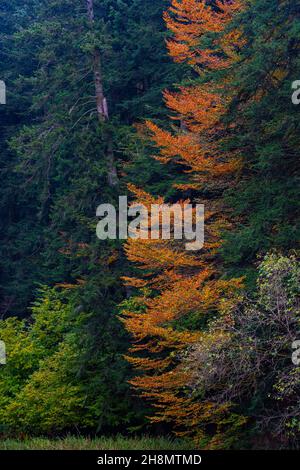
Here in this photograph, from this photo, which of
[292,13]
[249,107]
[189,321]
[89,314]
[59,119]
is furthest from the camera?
[59,119]

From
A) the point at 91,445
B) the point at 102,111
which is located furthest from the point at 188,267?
the point at 102,111

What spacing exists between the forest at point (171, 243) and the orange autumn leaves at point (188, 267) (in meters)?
0.05

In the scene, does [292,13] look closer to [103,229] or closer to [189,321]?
[189,321]

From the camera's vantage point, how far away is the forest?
29.5ft

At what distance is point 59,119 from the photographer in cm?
1555

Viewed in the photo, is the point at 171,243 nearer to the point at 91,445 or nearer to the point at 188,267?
the point at 188,267

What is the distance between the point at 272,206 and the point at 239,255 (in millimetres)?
1247

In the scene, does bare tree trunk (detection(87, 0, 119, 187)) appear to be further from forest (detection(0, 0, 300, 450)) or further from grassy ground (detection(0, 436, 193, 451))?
grassy ground (detection(0, 436, 193, 451))

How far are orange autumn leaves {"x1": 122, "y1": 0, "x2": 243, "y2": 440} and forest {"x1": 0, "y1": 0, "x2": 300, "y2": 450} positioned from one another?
54mm

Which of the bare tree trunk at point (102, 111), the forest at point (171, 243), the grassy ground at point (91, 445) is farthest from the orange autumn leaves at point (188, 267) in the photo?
the bare tree trunk at point (102, 111)

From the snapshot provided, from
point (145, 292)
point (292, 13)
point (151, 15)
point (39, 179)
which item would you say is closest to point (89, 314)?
point (145, 292)

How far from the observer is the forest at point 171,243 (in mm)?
9000

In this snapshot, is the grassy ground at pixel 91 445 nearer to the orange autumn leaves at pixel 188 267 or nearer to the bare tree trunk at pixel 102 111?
the orange autumn leaves at pixel 188 267

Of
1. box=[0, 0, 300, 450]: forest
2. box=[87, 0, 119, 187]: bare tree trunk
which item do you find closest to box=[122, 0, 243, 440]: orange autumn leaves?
box=[0, 0, 300, 450]: forest
